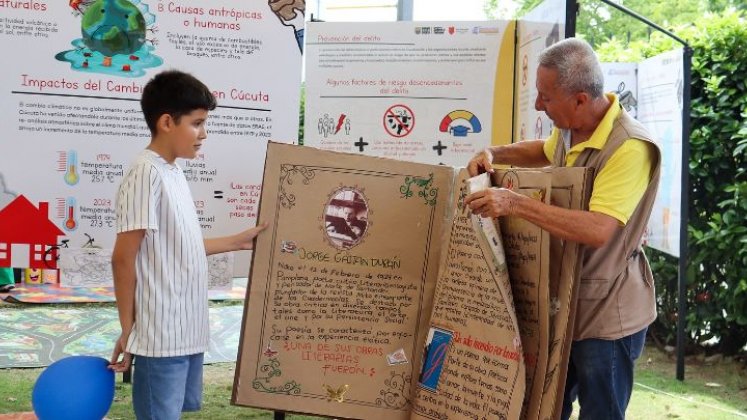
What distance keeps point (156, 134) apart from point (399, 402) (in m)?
1.25

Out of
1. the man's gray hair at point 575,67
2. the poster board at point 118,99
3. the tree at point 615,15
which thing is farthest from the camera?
Answer: the tree at point 615,15

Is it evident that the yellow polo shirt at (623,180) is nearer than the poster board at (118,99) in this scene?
Yes

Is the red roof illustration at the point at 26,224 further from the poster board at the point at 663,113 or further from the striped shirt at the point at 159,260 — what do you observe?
the poster board at the point at 663,113

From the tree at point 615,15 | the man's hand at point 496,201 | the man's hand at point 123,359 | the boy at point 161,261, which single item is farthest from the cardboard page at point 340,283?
the tree at point 615,15

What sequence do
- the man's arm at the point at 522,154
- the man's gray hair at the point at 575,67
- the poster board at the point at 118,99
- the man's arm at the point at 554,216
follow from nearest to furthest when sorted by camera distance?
1. the man's arm at the point at 554,216
2. the man's gray hair at the point at 575,67
3. the man's arm at the point at 522,154
4. the poster board at the point at 118,99

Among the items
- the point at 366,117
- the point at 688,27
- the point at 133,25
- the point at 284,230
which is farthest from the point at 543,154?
the point at 688,27

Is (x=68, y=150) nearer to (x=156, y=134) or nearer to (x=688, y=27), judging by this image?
(x=156, y=134)

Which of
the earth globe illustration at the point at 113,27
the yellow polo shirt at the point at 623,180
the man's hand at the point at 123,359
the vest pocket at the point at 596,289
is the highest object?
the earth globe illustration at the point at 113,27

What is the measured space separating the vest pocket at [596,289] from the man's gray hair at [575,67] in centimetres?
54

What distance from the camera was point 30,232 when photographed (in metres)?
3.71

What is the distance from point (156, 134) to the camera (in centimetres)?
281

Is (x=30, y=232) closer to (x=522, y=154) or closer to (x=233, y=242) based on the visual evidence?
(x=233, y=242)

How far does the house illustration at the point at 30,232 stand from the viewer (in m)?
3.67

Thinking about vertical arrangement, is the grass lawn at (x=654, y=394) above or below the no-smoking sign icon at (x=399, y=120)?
below
